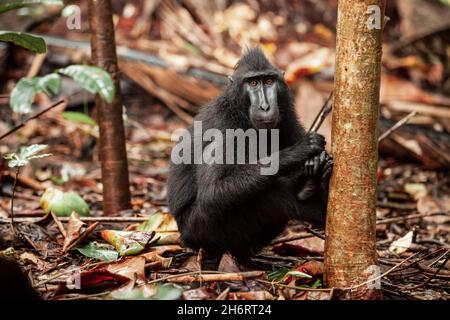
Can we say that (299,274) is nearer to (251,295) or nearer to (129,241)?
(251,295)

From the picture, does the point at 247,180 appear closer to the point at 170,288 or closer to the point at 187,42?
the point at 170,288

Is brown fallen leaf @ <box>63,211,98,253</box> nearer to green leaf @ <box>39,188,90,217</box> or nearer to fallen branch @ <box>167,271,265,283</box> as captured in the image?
green leaf @ <box>39,188,90,217</box>

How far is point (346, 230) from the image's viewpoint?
367 cm

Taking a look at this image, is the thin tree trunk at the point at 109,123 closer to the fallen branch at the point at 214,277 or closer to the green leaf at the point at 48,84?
the green leaf at the point at 48,84

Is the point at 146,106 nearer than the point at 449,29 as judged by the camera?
No

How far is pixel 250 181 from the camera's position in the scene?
170 inches

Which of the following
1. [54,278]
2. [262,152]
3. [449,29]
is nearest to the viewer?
[54,278]

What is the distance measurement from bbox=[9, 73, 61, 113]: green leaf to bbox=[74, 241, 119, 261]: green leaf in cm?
117

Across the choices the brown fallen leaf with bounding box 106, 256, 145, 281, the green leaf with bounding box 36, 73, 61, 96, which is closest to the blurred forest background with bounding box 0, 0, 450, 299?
the green leaf with bounding box 36, 73, 61, 96

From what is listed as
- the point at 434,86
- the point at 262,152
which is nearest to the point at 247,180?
the point at 262,152

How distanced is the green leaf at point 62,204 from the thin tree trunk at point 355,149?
8.90 feet

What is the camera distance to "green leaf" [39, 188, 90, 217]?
5449 mm

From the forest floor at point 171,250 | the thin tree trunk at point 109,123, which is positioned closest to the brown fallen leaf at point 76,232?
the forest floor at point 171,250
